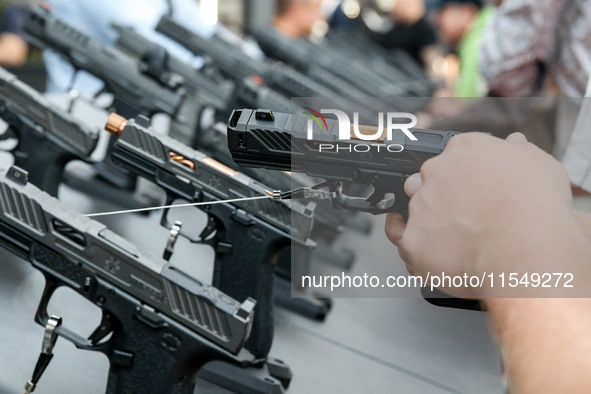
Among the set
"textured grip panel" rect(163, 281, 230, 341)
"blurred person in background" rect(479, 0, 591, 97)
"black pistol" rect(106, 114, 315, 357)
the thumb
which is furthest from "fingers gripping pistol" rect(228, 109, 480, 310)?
"blurred person in background" rect(479, 0, 591, 97)

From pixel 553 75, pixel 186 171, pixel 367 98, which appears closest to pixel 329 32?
pixel 367 98

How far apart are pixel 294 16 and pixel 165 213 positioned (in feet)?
9.73

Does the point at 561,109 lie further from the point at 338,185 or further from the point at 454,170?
the point at 454,170

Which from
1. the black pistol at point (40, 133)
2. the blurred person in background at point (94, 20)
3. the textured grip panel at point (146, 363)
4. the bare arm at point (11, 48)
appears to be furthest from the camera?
the bare arm at point (11, 48)

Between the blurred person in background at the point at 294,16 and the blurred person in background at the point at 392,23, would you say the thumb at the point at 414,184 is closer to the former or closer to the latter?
the blurred person in background at the point at 294,16

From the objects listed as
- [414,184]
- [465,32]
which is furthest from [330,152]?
[465,32]

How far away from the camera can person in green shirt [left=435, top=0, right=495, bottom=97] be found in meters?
2.63

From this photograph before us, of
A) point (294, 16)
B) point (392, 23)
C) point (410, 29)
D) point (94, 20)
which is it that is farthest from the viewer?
point (392, 23)

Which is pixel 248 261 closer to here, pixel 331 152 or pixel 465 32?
pixel 331 152

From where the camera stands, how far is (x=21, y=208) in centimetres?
80

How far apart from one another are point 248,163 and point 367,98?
2351 millimetres

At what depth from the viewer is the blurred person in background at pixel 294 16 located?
371 centimetres

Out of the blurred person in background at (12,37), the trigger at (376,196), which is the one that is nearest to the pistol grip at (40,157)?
the trigger at (376,196)

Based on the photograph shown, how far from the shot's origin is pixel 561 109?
1.81 m
